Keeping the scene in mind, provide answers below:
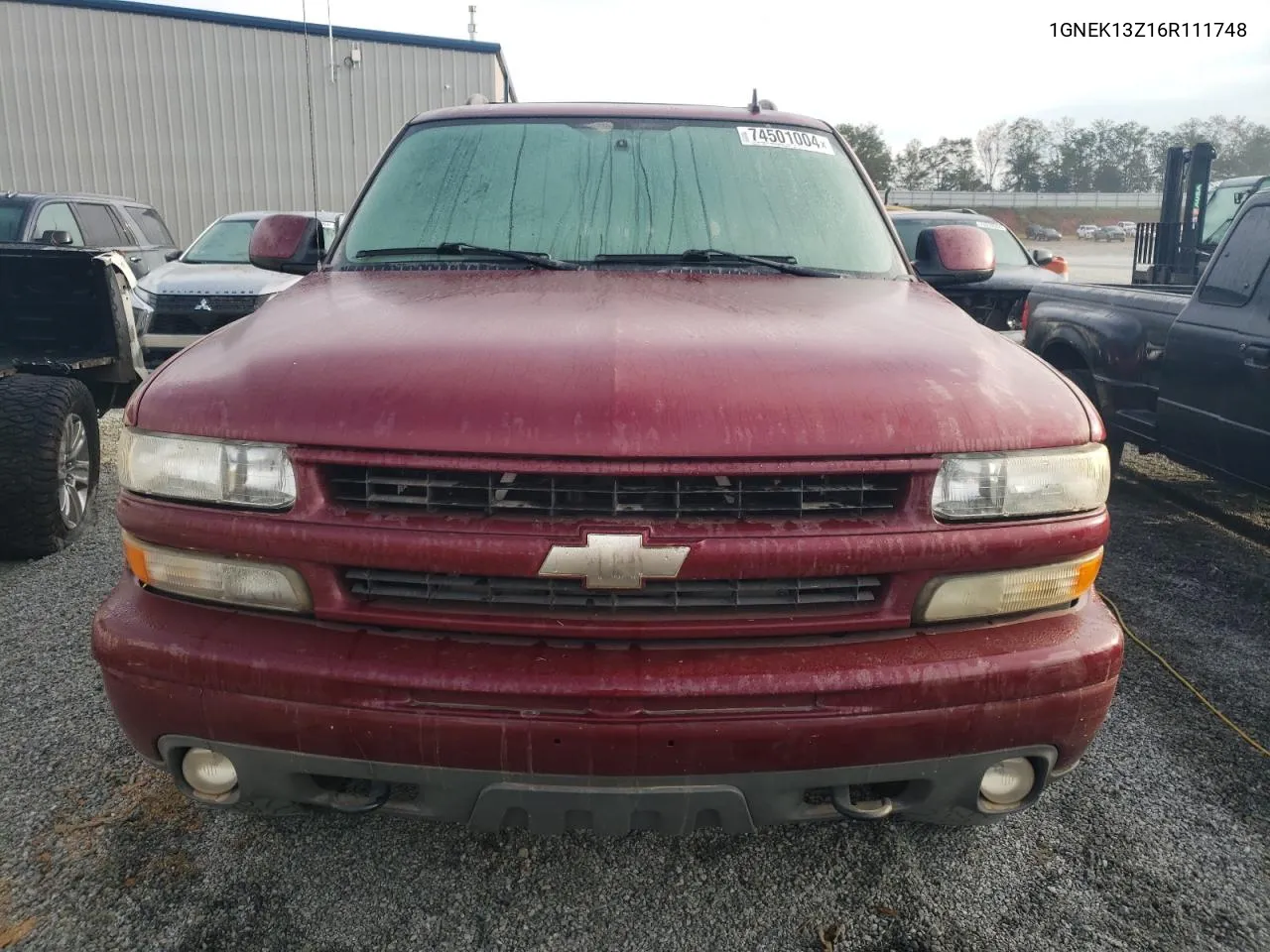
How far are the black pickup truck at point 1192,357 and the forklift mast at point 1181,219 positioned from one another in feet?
19.9

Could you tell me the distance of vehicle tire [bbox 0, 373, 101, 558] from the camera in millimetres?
4086

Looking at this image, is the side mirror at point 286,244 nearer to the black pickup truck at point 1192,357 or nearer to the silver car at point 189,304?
the black pickup truck at point 1192,357

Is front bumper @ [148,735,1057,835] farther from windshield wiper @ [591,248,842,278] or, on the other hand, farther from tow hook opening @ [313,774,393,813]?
windshield wiper @ [591,248,842,278]

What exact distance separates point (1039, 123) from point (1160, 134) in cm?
1137

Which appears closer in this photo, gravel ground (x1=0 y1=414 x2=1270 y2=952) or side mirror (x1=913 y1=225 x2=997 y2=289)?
gravel ground (x1=0 y1=414 x2=1270 y2=952)

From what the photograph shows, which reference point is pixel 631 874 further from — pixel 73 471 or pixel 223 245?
pixel 223 245

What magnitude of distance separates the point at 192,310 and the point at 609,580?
8001 millimetres

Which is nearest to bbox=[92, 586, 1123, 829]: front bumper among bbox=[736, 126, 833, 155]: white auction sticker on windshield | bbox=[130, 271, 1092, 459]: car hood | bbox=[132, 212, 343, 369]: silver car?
bbox=[130, 271, 1092, 459]: car hood

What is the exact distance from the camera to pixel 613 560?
5.55ft

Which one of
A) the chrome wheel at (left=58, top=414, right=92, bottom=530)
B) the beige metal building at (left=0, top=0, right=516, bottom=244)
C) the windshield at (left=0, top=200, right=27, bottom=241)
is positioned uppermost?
the beige metal building at (left=0, top=0, right=516, bottom=244)

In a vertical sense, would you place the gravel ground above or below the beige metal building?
below

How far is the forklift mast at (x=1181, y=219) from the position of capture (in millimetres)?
10703

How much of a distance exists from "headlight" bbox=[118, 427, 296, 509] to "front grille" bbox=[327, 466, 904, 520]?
0.11m

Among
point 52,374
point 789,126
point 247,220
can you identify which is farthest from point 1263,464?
point 247,220
